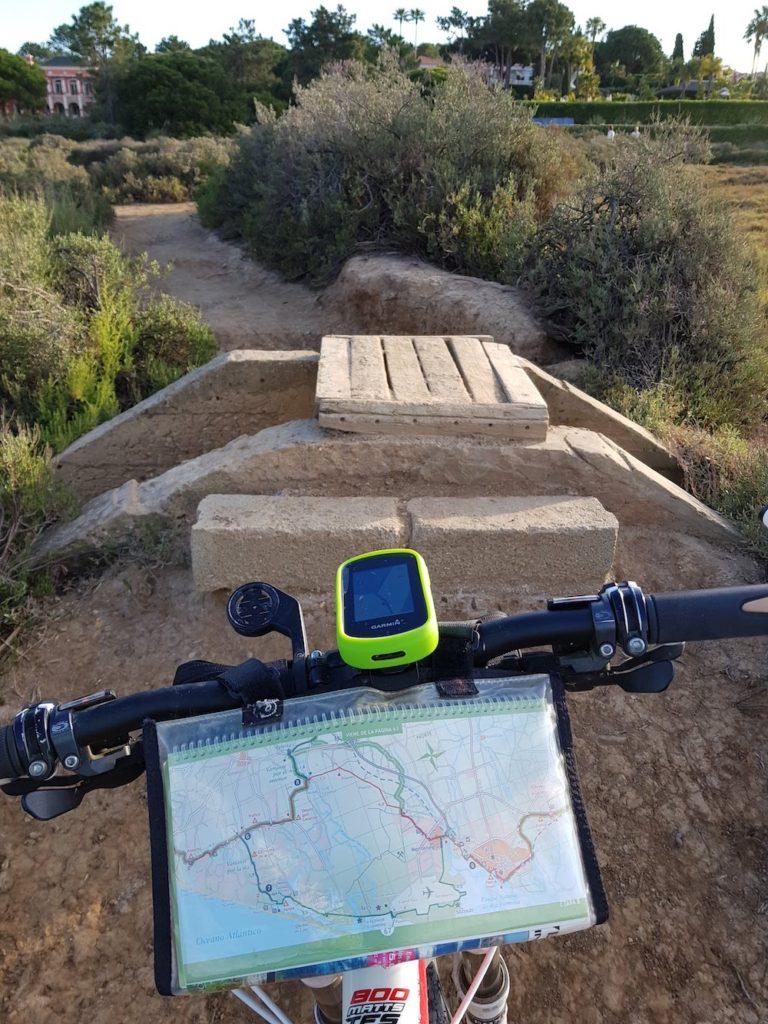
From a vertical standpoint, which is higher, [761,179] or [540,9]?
[540,9]

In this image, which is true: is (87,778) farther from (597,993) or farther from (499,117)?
(499,117)

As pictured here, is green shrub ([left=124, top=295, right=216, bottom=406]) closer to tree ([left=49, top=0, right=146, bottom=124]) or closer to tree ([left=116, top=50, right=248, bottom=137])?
tree ([left=116, top=50, right=248, bottom=137])

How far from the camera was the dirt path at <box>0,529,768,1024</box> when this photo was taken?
2.35m

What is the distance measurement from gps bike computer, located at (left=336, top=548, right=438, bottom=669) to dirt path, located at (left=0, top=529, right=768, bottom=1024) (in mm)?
1785

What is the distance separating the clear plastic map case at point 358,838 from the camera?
1079 millimetres

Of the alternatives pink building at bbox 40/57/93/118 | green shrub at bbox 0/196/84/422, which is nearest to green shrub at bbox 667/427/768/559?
green shrub at bbox 0/196/84/422

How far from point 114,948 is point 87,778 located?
1584 millimetres

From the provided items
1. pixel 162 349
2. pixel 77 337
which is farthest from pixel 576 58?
pixel 77 337

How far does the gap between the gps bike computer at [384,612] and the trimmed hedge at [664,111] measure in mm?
40911

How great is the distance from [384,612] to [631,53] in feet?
231

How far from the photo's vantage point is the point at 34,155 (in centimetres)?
1661

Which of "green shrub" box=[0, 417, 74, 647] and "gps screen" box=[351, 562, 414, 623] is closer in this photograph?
"gps screen" box=[351, 562, 414, 623]

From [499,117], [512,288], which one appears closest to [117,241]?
[499,117]

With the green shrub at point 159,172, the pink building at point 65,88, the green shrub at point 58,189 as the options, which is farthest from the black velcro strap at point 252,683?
the pink building at point 65,88
